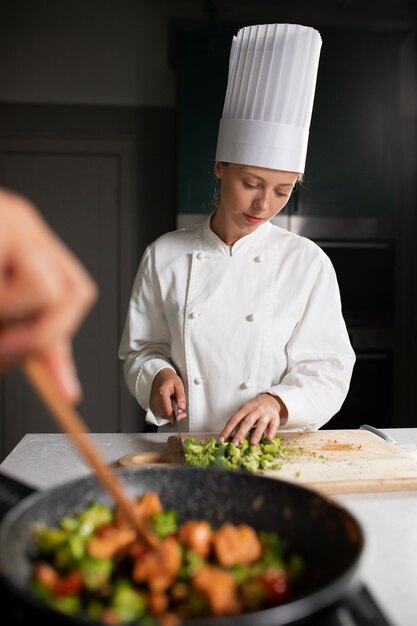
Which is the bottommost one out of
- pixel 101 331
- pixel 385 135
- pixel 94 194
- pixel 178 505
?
pixel 101 331

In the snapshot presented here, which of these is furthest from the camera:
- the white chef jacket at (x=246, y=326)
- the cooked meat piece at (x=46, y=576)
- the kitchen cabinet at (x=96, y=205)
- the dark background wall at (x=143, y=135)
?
the kitchen cabinet at (x=96, y=205)

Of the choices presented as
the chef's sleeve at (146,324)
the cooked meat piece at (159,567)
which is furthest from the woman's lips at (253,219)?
the cooked meat piece at (159,567)

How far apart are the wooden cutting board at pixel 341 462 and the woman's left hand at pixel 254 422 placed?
0.06 meters

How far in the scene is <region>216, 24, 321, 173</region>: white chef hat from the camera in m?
1.71

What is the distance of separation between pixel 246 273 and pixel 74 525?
1.11m

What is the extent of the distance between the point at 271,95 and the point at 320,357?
0.69 metres

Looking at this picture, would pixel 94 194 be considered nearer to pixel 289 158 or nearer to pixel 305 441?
pixel 289 158

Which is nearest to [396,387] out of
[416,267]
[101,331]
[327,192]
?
[416,267]

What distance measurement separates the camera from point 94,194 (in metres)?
4.02

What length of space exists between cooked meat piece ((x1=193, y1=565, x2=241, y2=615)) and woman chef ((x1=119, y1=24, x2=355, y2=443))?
3.30ft

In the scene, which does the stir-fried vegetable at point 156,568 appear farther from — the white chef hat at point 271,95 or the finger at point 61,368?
the white chef hat at point 271,95

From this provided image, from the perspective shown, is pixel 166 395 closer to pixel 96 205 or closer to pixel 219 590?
pixel 219 590

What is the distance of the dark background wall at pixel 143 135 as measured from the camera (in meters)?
3.45

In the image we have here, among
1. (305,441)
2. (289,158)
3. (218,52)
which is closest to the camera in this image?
(305,441)
